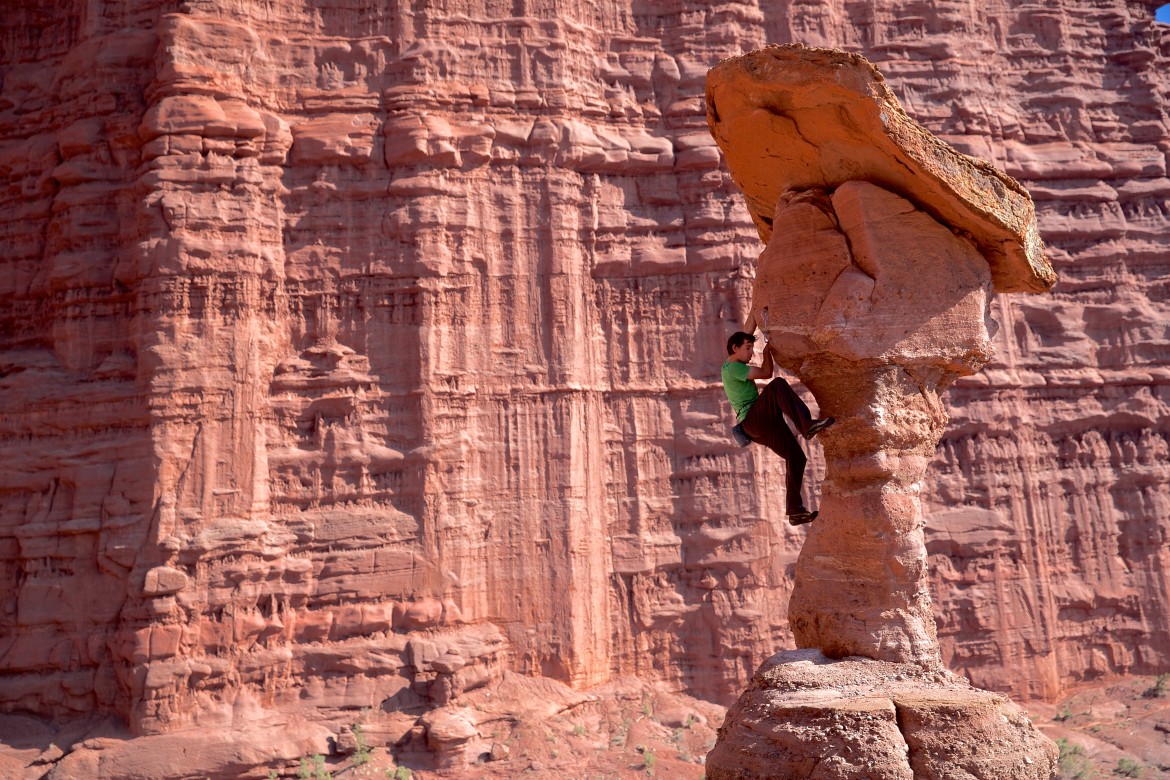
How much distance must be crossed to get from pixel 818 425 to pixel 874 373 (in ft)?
1.47

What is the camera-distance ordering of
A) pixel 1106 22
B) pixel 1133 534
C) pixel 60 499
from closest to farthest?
pixel 60 499, pixel 1133 534, pixel 1106 22

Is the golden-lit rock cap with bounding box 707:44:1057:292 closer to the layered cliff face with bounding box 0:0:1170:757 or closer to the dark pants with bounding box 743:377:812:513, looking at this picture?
the dark pants with bounding box 743:377:812:513

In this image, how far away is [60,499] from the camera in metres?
12.0

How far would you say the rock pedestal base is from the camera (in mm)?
4934

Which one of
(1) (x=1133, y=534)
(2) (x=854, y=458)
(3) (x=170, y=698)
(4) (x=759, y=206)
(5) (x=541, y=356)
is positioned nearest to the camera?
(2) (x=854, y=458)

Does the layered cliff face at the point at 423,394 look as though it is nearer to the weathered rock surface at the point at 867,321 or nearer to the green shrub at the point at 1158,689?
the green shrub at the point at 1158,689

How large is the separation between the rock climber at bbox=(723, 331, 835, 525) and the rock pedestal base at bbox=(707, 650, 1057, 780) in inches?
44.4

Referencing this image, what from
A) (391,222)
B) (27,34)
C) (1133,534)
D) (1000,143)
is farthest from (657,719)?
(27,34)

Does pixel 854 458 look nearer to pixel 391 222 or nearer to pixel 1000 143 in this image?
pixel 391 222

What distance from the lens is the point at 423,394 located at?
12391 mm

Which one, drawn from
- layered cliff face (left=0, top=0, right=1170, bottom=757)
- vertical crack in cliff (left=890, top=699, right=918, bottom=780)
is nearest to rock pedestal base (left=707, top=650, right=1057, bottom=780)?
vertical crack in cliff (left=890, top=699, right=918, bottom=780)

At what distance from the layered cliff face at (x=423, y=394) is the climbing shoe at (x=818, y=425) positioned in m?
7.02

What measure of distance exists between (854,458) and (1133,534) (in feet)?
38.1

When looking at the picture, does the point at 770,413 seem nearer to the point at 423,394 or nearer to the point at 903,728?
the point at 903,728
